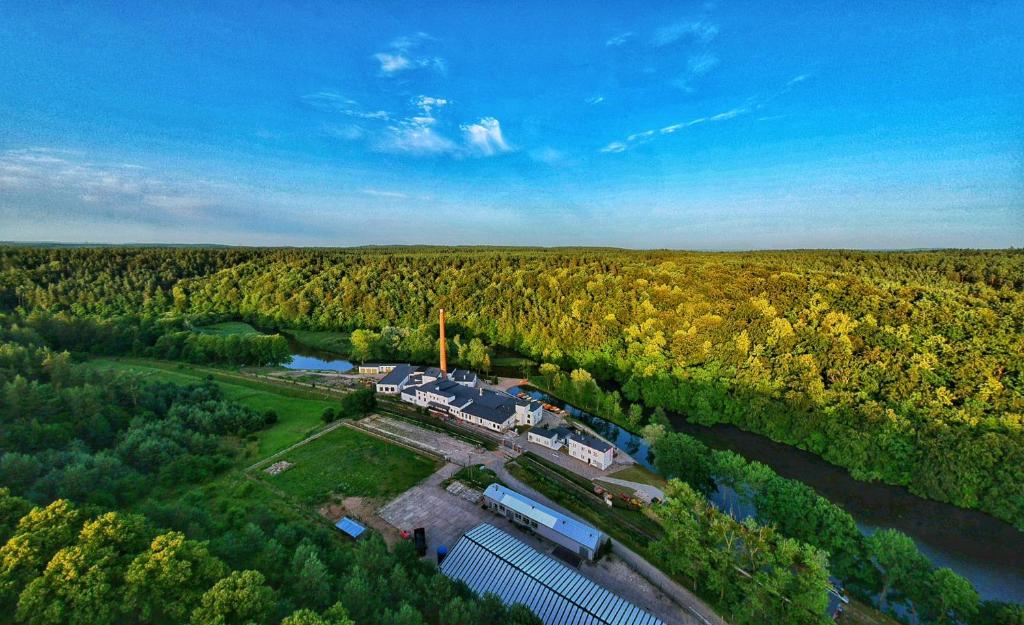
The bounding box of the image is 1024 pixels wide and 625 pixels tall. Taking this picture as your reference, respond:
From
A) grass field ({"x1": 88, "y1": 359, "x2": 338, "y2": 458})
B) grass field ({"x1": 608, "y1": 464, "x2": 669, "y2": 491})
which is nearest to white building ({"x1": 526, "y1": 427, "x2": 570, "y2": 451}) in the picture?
grass field ({"x1": 608, "y1": 464, "x2": 669, "y2": 491})

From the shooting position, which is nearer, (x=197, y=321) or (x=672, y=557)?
(x=672, y=557)

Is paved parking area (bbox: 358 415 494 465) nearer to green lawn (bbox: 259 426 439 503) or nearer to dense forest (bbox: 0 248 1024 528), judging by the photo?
green lawn (bbox: 259 426 439 503)

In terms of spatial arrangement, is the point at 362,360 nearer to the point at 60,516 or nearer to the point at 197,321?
the point at 197,321

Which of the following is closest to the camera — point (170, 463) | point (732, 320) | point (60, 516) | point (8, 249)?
point (60, 516)

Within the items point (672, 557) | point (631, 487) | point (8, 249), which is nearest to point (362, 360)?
point (631, 487)

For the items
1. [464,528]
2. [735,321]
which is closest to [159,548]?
[464,528]

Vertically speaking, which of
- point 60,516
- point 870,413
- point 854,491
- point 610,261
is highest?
point 610,261
